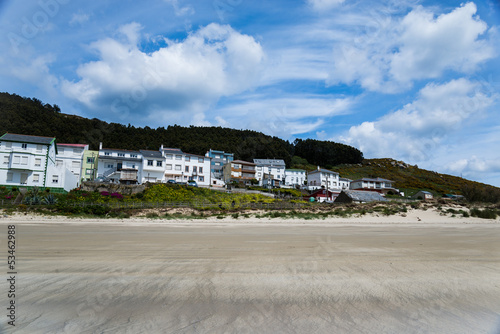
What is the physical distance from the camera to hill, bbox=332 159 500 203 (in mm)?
88244

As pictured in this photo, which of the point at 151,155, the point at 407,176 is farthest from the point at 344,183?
the point at 151,155

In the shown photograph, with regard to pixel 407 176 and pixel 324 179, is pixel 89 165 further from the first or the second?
pixel 407 176

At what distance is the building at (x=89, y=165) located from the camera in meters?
62.8

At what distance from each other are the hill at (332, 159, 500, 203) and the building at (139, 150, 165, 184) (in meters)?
58.1

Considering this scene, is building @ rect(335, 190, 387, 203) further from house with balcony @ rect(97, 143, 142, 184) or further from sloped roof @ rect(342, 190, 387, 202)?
house with balcony @ rect(97, 143, 142, 184)

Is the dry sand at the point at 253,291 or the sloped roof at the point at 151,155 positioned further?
the sloped roof at the point at 151,155

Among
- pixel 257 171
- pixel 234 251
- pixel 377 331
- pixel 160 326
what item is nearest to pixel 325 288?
pixel 377 331

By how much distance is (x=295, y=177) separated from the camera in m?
95.6

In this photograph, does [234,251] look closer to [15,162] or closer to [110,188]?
[110,188]

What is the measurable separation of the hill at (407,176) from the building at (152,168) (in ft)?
191

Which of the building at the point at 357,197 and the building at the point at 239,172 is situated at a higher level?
the building at the point at 239,172

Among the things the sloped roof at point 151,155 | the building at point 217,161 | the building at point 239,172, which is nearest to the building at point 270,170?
the building at point 239,172

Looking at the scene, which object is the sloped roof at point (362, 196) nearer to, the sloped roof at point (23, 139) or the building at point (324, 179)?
the building at point (324, 179)

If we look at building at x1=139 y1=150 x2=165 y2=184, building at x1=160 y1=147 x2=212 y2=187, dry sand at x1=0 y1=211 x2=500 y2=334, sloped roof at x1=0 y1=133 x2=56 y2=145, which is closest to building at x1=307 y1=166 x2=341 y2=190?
building at x1=160 y1=147 x2=212 y2=187
